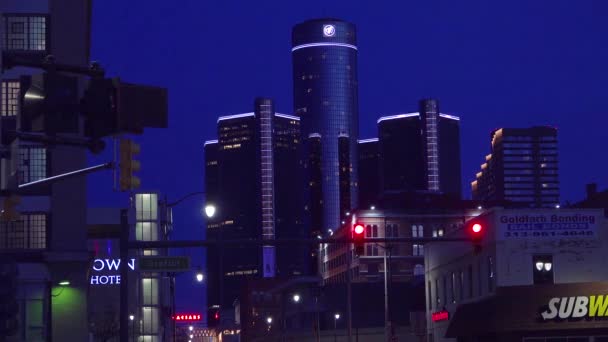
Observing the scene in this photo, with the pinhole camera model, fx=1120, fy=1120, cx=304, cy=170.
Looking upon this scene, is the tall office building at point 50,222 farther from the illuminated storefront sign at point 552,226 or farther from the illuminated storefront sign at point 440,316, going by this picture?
the illuminated storefront sign at point 440,316

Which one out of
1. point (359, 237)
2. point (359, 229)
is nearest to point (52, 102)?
point (359, 237)

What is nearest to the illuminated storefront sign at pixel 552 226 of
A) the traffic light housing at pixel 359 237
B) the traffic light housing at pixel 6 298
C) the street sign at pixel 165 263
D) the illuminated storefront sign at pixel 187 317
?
the traffic light housing at pixel 359 237

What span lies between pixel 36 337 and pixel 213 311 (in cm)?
1913

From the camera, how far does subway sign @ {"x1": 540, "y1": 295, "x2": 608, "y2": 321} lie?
55.6m

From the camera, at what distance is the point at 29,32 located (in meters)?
41.9

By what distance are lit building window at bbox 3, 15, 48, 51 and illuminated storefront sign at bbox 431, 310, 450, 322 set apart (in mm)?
35221

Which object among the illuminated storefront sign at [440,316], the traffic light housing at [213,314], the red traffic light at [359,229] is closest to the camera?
the red traffic light at [359,229]

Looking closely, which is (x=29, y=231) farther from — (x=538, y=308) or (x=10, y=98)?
(x=538, y=308)

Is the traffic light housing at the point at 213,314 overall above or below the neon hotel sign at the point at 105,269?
below

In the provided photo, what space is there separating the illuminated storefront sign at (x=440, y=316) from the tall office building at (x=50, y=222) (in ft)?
103

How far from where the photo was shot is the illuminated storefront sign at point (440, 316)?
6881cm

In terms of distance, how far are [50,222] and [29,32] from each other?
23.5ft

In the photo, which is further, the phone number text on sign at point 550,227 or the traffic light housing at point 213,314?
the traffic light housing at point 213,314

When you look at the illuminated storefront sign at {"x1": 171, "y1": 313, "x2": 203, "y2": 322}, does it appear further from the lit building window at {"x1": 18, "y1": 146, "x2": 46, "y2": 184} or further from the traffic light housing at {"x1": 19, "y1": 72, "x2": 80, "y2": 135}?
the traffic light housing at {"x1": 19, "y1": 72, "x2": 80, "y2": 135}
